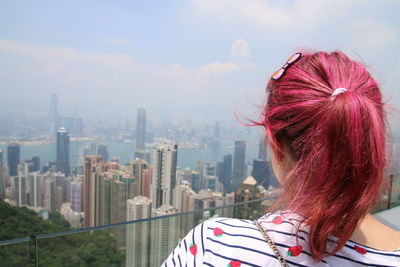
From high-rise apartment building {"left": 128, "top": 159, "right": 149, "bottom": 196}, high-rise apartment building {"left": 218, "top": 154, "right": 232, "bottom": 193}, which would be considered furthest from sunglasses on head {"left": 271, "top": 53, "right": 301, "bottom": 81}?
high-rise apartment building {"left": 128, "top": 159, "right": 149, "bottom": 196}

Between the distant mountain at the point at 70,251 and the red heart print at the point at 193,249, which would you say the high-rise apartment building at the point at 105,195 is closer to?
the distant mountain at the point at 70,251

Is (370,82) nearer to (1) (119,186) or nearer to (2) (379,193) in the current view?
(2) (379,193)

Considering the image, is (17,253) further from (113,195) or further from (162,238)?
(113,195)

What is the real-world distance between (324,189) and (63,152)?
2963 centimetres

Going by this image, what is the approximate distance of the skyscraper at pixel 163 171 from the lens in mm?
16938

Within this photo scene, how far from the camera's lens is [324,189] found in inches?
20.1

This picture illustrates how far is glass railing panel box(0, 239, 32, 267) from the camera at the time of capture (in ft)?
5.85

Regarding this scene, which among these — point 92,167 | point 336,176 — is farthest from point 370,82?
point 92,167

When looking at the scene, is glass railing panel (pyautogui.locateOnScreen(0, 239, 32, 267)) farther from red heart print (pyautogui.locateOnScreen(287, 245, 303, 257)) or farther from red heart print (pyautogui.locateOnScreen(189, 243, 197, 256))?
red heart print (pyautogui.locateOnScreen(287, 245, 303, 257))

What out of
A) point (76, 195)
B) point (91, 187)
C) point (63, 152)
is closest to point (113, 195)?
point (91, 187)

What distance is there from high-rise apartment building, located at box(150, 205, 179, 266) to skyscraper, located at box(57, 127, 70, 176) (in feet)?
77.3

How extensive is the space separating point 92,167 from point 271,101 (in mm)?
19145

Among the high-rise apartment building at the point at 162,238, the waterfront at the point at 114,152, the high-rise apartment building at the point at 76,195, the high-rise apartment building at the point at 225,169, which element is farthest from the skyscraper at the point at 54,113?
the high-rise apartment building at the point at 162,238

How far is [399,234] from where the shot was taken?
56 cm
